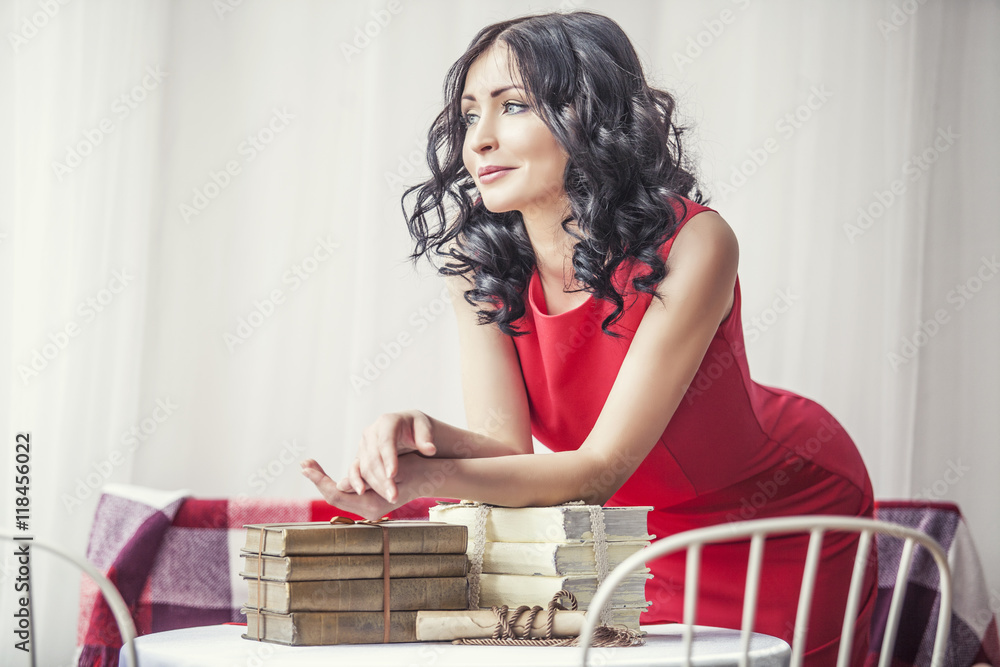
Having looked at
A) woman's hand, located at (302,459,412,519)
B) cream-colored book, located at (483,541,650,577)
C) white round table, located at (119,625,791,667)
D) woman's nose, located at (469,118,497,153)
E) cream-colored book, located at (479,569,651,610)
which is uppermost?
woman's nose, located at (469,118,497,153)

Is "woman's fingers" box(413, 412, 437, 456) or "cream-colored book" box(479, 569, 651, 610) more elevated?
"woman's fingers" box(413, 412, 437, 456)

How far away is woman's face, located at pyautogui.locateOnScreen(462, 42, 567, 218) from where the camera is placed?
125 cm

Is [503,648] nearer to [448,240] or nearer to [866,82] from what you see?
[448,240]


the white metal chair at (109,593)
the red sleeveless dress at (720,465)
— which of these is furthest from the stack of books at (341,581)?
the red sleeveless dress at (720,465)

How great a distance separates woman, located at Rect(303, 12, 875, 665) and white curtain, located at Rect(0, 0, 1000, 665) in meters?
1.10

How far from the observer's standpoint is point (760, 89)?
9.06 ft

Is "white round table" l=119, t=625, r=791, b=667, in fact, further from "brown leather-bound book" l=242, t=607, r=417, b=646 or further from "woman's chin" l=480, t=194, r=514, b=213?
"woman's chin" l=480, t=194, r=514, b=213

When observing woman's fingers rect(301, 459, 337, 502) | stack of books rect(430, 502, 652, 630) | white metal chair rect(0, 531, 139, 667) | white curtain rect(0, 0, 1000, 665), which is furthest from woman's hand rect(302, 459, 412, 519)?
white curtain rect(0, 0, 1000, 665)

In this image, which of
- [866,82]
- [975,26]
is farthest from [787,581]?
[975,26]

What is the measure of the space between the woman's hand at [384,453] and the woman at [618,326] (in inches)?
4.1

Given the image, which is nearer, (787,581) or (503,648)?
(503,648)

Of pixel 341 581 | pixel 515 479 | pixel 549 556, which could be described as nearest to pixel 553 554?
pixel 549 556

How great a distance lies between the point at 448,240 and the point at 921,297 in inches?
79.0

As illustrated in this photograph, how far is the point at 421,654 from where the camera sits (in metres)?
0.81
